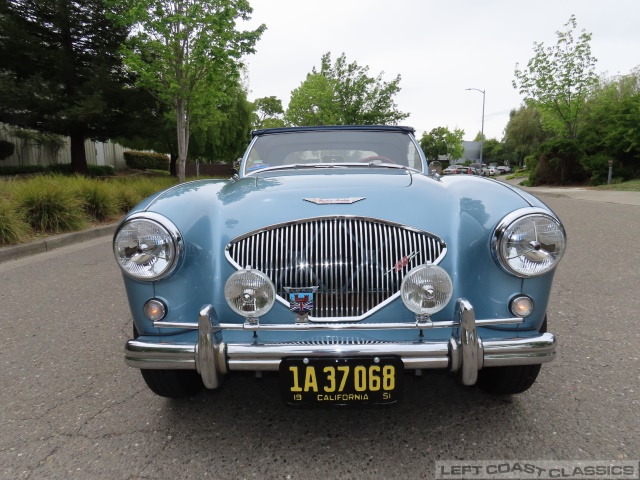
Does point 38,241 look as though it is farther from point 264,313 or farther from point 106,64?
point 106,64

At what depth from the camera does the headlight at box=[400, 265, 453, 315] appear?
170 centimetres

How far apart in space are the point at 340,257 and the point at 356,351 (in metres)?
0.43

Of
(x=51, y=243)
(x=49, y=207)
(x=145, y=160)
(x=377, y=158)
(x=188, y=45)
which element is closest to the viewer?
(x=377, y=158)

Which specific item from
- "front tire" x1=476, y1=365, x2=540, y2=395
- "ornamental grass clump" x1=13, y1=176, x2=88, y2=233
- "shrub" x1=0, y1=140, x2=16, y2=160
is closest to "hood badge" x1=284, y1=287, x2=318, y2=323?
Answer: "front tire" x1=476, y1=365, x2=540, y2=395

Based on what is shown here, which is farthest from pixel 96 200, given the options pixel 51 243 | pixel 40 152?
pixel 40 152

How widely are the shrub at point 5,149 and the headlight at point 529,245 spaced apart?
75.8 ft

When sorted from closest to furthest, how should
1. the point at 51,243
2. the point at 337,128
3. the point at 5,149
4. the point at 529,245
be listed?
the point at 529,245 → the point at 337,128 → the point at 51,243 → the point at 5,149

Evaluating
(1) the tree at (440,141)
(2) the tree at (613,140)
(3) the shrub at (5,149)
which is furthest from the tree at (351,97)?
(1) the tree at (440,141)

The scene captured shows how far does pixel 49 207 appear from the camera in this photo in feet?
24.6

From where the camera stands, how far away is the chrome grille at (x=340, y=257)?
73.3 inches

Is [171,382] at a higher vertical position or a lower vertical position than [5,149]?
lower

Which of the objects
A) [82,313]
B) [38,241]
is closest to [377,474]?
[82,313]

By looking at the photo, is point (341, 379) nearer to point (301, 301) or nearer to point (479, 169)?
point (301, 301)

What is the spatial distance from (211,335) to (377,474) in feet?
2.70
